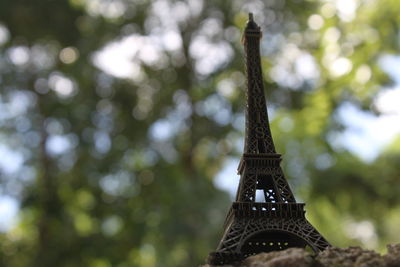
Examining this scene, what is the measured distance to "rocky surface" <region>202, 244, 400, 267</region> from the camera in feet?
23.4

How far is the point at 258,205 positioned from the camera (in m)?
9.26

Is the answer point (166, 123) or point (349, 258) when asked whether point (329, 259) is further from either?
point (166, 123)

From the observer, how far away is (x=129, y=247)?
870 inches

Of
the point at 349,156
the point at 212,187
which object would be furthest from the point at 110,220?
the point at 349,156

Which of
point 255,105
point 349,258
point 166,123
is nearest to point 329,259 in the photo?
point 349,258

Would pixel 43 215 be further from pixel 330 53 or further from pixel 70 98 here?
pixel 330 53

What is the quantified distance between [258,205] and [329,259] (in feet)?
6.32

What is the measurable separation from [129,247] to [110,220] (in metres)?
1.42

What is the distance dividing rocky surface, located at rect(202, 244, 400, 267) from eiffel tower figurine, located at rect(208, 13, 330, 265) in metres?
0.59

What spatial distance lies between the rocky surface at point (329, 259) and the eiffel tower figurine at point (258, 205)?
59cm

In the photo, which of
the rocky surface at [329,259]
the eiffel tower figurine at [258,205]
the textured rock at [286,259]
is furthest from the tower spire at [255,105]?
the textured rock at [286,259]

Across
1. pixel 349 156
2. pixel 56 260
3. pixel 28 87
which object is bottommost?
pixel 56 260

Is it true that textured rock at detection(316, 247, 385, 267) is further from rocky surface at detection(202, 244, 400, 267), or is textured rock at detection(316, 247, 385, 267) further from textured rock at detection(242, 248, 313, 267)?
textured rock at detection(242, 248, 313, 267)

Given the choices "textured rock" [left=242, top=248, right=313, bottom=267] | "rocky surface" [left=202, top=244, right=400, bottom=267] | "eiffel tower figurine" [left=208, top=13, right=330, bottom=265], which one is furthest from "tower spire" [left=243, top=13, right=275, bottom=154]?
"textured rock" [left=242, top=248, right=313, bottom=267]
